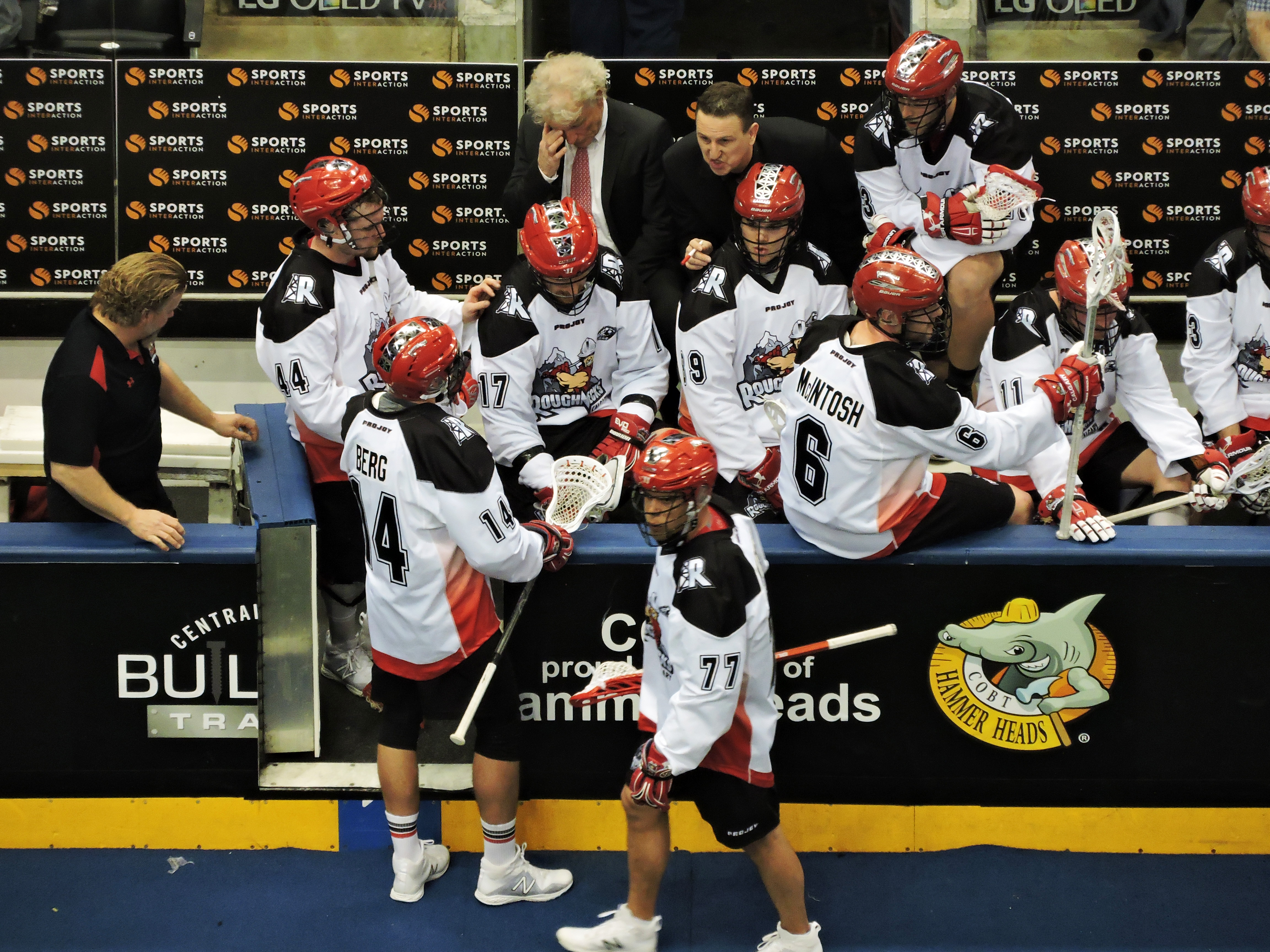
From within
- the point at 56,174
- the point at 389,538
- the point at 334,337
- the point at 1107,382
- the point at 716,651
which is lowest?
the point at 716,651

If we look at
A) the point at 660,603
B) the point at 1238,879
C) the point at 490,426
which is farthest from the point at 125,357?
the point at 1238,879

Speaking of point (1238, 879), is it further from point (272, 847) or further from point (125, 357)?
point (125, 357)

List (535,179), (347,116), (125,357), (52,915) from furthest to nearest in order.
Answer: (347,116), (535,179), (125,357), (52,915)

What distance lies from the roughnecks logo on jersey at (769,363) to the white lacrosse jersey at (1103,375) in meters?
0.74

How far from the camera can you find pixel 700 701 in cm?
378

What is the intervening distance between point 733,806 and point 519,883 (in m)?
0.90

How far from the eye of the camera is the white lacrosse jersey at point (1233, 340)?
221 inches

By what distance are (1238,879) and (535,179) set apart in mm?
3794

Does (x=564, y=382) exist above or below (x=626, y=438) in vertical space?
above

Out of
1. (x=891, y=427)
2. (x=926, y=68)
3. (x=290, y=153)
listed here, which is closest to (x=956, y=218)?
(x=926, y=68)

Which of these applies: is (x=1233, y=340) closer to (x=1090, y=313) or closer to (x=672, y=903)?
(x=1090, y=313)

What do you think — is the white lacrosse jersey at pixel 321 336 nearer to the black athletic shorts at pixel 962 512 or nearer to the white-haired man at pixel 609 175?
the white-haired man at pixel 609 175

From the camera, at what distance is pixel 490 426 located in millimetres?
5359

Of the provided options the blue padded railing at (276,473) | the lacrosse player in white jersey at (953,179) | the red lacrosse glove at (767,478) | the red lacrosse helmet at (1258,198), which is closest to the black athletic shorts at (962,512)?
the red lacrosse glove at (767,478)
